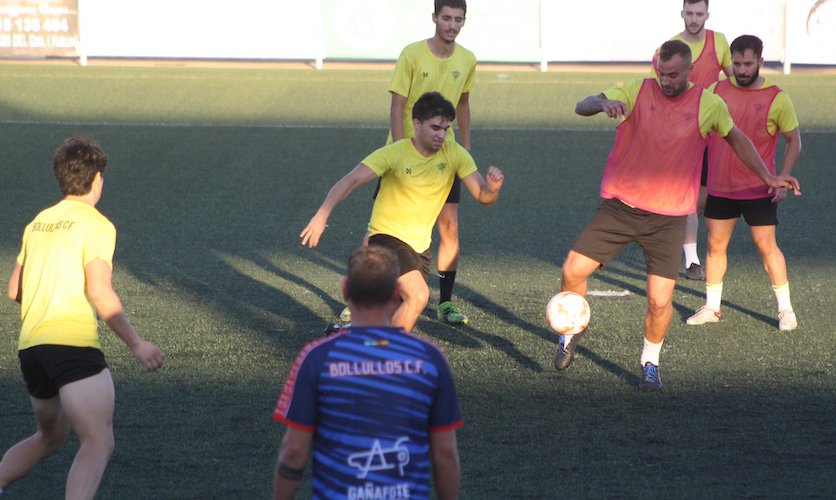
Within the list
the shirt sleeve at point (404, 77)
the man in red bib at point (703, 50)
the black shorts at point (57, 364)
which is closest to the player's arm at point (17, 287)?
the black shorts at point (57, 364)

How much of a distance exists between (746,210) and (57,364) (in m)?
5.15

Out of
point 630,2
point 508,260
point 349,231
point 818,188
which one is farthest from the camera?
point 630,2

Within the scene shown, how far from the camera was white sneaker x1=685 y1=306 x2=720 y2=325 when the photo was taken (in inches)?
327

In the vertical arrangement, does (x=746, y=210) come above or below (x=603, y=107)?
below

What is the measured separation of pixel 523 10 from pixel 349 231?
12912mm

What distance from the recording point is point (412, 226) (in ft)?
23.0

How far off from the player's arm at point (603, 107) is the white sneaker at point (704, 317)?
2.22 metres

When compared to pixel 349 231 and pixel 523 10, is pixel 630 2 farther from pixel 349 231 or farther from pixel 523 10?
pixel 349 231

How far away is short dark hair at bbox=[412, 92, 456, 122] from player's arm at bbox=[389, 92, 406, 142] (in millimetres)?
1541

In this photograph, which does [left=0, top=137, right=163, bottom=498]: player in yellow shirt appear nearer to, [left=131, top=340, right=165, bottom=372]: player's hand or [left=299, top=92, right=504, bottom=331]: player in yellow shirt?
[left=131, top=340, right=165, bottom=372]: player's hand

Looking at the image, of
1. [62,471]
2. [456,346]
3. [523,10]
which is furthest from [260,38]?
[62,471]

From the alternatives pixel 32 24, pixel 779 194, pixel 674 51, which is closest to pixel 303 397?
pixel 674 51

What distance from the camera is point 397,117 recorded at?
8273 millimetres

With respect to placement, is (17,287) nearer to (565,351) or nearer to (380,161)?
(380,161)
